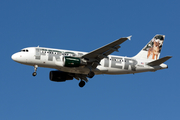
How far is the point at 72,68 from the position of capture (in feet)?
135

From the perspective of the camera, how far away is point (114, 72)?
43500mm

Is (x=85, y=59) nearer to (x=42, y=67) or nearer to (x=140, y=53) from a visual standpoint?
(x=42, y=67)

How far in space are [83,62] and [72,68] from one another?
163 cm

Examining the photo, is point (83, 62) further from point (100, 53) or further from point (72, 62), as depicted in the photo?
point (100, 53)

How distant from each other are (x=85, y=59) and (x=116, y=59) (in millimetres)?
4883

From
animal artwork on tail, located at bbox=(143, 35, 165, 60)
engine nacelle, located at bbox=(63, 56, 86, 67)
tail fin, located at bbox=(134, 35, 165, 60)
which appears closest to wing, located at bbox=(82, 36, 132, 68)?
engine nacelle, located at bbox=(63, 56, 86, 67)

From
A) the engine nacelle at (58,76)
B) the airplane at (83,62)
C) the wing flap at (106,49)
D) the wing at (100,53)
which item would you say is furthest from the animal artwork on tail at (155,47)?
the engine nacelle at (58,76)

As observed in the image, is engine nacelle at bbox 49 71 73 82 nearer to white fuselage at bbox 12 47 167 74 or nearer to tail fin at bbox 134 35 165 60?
white fuselage at bbox 12 47 167 74

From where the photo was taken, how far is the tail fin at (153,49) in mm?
47438

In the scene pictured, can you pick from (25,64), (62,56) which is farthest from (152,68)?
(25,64)

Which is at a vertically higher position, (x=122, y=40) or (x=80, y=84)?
(x=122, y=40)

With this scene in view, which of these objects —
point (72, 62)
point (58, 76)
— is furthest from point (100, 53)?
point (58, 76)

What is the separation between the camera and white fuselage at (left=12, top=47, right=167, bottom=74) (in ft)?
133

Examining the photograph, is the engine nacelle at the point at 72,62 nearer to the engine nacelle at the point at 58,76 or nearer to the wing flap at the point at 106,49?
the wing flap at the point at 106,49
